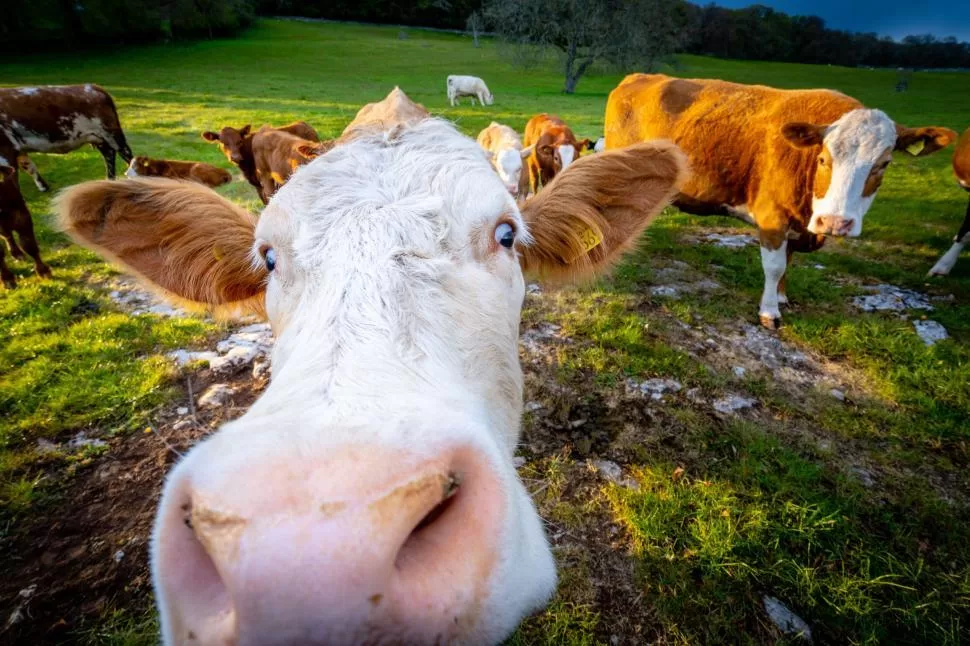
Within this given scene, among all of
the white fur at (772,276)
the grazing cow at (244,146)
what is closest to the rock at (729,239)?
the white fur at (772,276)

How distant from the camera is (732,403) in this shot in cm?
370

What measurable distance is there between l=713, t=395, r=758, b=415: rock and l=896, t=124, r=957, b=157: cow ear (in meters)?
3.18

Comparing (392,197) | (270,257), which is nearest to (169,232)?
(270,257)

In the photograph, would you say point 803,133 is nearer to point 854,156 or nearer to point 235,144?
point 854,156

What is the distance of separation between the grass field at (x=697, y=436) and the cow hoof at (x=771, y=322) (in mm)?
104

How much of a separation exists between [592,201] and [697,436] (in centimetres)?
206

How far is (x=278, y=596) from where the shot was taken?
0.69m

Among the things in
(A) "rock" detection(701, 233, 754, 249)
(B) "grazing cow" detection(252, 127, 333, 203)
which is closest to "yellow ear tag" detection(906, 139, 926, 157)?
(A) "rock" detection(701, 233, 754, 249)

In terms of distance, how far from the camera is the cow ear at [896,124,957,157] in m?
4.24

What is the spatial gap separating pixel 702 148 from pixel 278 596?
6238 mm

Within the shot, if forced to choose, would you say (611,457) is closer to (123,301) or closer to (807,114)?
(807,114)

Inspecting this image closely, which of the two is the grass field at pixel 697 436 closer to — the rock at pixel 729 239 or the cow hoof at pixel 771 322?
the cow hoof at pixel 771 322

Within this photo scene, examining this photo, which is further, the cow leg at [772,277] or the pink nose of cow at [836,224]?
the cow leg at [772,277]

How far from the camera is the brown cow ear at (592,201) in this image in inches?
97.2
